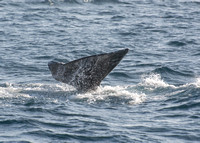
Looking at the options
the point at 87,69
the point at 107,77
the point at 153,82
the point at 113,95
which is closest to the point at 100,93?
the point at 113,95

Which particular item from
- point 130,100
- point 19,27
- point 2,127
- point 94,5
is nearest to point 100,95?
point 130,100

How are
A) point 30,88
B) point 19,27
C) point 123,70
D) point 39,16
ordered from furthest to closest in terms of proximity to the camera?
point 39,16
point 19,27
point 123,70
point 30,88

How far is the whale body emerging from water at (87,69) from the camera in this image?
1302 centimetres

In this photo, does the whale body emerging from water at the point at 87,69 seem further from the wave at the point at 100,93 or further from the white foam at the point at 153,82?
the white foam at the point at 153,82

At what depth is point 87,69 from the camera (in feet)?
43.5

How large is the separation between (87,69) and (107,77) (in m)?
4.44

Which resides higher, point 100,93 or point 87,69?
point 87,69

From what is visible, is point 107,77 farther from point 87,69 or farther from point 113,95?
point 87,69

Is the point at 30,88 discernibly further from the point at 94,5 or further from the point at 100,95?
the point at 94,5

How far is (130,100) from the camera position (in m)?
13.7

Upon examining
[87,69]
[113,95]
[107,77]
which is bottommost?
[107,77]

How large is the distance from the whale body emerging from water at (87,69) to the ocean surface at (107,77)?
1.42ft

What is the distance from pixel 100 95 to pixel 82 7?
69.4 feet

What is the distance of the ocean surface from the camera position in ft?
37.9
